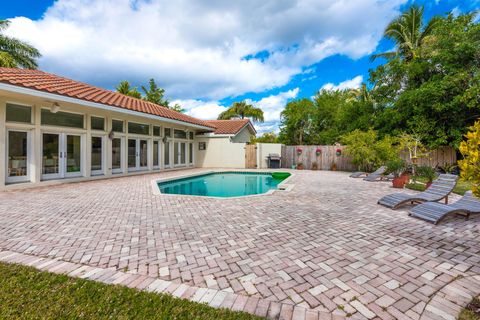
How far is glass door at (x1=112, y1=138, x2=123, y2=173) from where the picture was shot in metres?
12.8

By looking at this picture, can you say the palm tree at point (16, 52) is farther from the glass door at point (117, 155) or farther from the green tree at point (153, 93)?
the green tree at point (153, 93)

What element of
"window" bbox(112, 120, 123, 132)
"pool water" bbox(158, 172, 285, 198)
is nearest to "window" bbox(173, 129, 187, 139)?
"pool water" bbox(158, 172, 285, 198)

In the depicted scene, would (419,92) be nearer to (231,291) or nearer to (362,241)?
(362,241)

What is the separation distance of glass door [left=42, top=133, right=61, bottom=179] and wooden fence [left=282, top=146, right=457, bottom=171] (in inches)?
605

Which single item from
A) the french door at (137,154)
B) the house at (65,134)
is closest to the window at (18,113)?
the house at (65,134)

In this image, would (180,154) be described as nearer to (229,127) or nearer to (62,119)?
(229,127)

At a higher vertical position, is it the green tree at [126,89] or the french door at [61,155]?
the green tree at [126,89]

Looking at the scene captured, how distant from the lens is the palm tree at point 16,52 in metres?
17.8

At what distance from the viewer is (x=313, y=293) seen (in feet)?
8.36

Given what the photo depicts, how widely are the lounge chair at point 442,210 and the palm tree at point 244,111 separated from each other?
2999 cm

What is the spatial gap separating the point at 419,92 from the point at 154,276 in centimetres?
1743

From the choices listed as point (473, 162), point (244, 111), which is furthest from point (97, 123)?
point (244, 111)

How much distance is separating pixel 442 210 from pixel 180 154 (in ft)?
52.9

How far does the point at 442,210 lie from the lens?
16.8 ft
